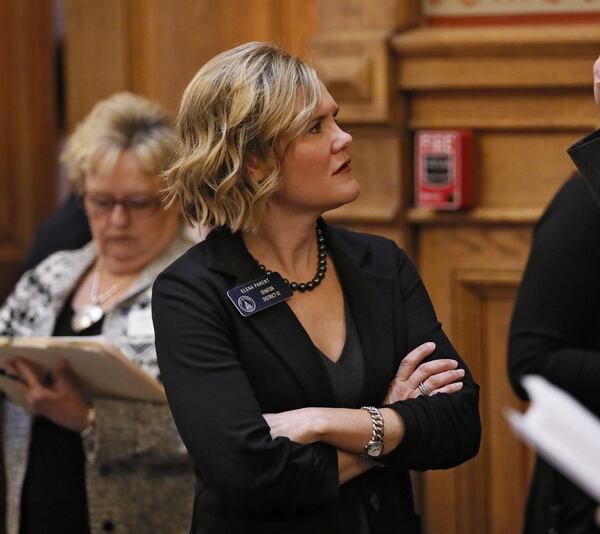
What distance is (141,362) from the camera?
2904 millimetres

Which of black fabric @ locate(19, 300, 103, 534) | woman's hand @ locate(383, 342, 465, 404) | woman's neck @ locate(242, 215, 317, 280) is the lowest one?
black fabric @ locate(19, 300, 103, 534)

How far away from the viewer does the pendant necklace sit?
3.01 meters

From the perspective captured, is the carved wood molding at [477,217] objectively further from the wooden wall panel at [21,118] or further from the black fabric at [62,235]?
the wooden wall panel at [21,118]

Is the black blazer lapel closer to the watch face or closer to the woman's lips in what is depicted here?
the watch face

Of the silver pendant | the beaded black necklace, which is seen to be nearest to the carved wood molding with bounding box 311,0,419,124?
the silver pendant

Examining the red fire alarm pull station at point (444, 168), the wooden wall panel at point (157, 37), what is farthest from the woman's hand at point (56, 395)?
the wooden wall panel at point (157, 37)

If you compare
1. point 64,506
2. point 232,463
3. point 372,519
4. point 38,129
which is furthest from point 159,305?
point 38,129

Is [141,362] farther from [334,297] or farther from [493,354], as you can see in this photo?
[493,354]

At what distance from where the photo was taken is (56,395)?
2889 millimetres

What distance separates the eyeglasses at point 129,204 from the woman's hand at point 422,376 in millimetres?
1066

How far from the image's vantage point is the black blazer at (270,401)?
2.00 meters

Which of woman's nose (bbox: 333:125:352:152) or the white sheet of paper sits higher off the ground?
woman's nose (bbox: 333:125:352:152)

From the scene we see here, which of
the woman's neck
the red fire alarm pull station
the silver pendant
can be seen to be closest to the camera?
the woman's neck

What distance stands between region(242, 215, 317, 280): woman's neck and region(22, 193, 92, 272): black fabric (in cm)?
133
